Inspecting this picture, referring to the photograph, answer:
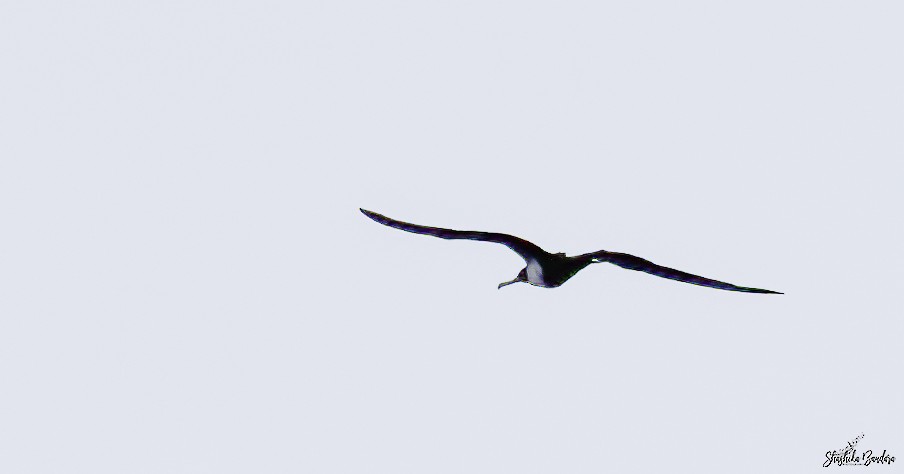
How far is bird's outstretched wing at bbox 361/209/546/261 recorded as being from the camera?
16.1 meters

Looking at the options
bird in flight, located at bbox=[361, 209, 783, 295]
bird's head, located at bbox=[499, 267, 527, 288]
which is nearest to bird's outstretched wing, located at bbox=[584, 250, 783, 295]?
bird in flight, located at bbox=[361, 209, 783, 295]

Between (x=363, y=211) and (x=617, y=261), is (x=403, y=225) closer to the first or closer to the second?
(x=363, y=211)

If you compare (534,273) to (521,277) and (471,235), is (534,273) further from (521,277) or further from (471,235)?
(471,235)

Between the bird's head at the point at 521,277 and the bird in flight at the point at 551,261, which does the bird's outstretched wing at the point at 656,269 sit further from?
the bird's head at the point at 521,277

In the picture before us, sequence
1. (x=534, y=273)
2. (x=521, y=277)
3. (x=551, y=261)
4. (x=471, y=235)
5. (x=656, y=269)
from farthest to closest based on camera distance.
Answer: (x=521, y=277) → (x=534, y=273) → (x=551, y=261) → (x=656, y=269) → (x=471, y=235)

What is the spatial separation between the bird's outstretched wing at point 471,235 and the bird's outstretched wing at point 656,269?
78 centimetres

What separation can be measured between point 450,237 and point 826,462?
241 inches

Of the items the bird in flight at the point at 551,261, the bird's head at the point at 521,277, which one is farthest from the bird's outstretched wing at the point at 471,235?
the bird's head at the point at 521,277

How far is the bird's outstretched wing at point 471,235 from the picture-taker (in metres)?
16.1

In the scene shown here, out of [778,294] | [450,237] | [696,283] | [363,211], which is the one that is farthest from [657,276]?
[363,211]

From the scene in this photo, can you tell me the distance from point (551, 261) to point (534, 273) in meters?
0.37

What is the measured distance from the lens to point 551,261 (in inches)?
655

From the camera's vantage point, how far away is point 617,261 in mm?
16203

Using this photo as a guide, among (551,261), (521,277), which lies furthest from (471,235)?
(521,277)
